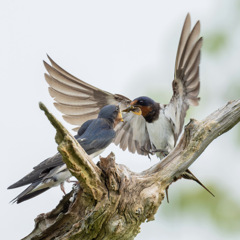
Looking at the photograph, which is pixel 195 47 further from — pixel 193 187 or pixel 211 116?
pixel 193 187

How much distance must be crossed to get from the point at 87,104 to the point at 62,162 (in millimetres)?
2247

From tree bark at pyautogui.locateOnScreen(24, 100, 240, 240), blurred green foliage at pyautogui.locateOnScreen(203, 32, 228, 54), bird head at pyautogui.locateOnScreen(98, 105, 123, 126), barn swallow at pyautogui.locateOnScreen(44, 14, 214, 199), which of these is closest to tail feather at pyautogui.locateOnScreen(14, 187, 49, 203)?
tree bark at pyautogui.locateOnScreen(24, 100, 240, 240)

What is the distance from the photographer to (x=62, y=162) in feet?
12.9

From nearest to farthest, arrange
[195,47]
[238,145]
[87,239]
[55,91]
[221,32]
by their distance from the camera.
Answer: [87,239] → [195,47] → [55,91] → [238,145] → [221,32]

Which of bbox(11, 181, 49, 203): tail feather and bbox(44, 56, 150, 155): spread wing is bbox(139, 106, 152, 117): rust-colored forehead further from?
bbox(11, 181, 49, 203): tail feather

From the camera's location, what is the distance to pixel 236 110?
4000 mm

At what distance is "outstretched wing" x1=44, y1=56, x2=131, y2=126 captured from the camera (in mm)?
5753

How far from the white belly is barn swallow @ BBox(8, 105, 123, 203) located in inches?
33.5

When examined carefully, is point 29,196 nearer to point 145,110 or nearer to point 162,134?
point 162,134

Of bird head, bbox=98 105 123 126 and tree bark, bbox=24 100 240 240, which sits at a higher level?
bird head, bbox=98 105 123 126

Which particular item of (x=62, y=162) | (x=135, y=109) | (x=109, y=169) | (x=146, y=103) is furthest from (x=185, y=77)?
(x=109, y=169)

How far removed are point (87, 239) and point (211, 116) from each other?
1.30m

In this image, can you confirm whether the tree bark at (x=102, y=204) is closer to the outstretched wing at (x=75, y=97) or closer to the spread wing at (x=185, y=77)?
the spread wing at (x=185, y=77)

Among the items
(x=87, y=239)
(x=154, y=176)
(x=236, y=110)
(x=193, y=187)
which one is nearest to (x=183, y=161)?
(x=154, y=176)
